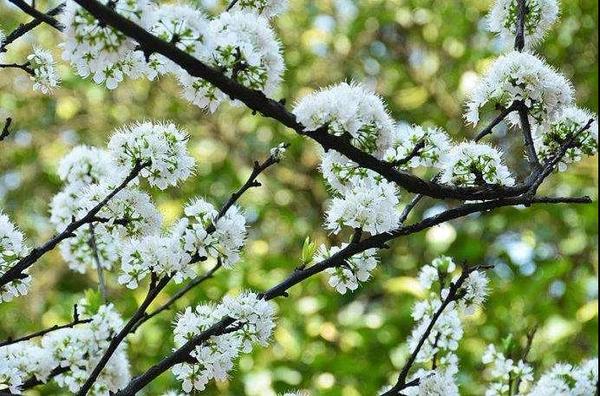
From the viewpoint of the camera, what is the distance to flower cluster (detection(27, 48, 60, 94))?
1.73 meters

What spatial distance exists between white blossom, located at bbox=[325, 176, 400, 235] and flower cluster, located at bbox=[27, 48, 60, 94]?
2.10ft

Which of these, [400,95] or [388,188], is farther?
[400,95]

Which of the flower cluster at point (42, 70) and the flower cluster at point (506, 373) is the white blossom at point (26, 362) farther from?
the flower cluster at point (506, 373)

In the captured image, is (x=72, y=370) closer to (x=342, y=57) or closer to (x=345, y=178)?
(x=345, y=178)

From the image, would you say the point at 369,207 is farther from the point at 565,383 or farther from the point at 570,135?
the point at 565,383

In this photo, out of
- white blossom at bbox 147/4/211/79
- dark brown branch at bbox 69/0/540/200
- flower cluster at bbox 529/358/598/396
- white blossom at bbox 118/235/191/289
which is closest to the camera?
dark brown branch at bbox 69/0/540/200

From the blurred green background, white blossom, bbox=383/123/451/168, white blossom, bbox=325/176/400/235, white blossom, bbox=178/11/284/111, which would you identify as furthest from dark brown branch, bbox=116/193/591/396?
the blurred green background

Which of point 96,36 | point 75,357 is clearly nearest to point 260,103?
point 96,36

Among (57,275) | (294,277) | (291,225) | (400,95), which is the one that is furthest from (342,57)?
(294,277)

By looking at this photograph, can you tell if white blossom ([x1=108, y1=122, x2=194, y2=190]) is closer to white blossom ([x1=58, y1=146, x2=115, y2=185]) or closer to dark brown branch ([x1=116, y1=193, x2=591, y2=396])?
dark brown branch ([x1=116, y1=193, x2=591, y2=396])

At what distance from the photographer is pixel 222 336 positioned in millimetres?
1637

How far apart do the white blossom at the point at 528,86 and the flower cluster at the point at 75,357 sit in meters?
0.96

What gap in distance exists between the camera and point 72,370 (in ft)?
5.98

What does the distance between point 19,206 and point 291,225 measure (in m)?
2.01
